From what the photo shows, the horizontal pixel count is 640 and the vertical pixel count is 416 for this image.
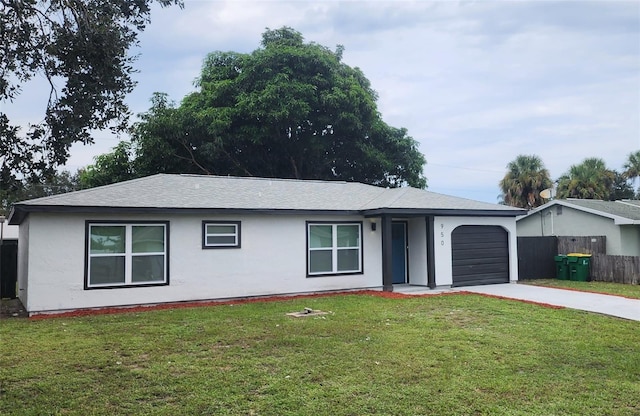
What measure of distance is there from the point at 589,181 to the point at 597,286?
18492 mm

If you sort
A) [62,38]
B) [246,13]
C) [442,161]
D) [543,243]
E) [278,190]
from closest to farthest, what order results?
[62,38] → [246,13] → [278,190] → [543,243] → [442,161]

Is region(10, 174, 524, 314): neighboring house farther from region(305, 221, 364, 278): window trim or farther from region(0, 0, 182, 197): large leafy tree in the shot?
region(0, 0, 182, 197): large leafy tree

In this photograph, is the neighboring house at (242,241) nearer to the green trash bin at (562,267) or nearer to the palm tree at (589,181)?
the green trash bin at (562,267)

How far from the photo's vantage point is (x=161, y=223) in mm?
11898

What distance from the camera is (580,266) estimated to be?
17.4 metres

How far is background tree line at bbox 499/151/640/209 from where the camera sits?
30828mm

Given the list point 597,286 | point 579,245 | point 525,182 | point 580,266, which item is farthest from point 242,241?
point 525,182

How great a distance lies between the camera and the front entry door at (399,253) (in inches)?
614

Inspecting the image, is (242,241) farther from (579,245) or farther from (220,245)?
(579,245)

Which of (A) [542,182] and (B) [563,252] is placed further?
(A) [542,182]

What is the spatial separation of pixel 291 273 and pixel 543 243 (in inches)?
424

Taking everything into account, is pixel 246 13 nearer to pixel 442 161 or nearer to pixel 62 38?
pixel 62 38

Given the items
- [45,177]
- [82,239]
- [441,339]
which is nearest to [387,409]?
[441,339]

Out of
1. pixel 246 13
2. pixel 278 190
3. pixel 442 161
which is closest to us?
pixel 246 13
